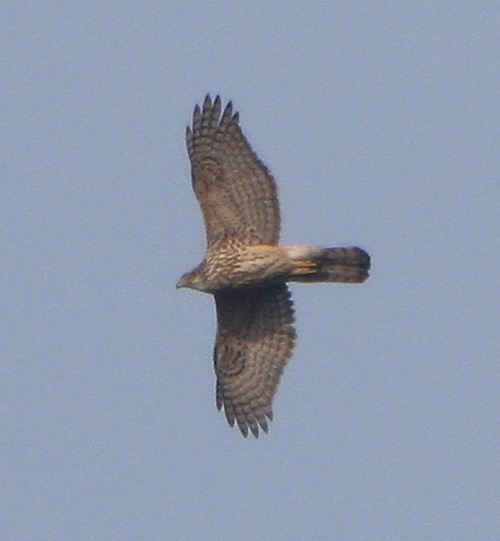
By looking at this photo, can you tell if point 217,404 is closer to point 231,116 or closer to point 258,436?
point 258,436

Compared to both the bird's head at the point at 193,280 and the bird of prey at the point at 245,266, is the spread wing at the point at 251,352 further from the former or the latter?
the bird's head at the point at 193,280

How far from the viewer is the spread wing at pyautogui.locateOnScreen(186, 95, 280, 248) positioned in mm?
16266

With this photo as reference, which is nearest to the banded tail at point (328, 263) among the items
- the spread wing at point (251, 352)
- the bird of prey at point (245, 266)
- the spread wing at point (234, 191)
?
the bird of prey at point (245, 266)

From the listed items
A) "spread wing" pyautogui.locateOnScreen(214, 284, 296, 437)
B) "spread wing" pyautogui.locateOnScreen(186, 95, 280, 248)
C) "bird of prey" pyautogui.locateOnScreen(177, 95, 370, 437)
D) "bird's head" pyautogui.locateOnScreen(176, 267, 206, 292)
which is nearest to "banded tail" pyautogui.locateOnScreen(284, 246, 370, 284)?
"bird of prey" pyautogui.locateOnScreen(177, 95, 370, 437)

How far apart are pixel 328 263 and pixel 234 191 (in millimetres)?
1272

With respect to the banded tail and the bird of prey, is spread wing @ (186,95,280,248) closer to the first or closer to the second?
the bird of prey

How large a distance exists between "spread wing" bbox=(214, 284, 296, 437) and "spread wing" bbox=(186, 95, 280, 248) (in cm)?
82

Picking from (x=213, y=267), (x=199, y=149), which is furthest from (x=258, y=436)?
(x=199, y=149)

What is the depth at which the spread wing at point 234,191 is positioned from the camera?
16.3m

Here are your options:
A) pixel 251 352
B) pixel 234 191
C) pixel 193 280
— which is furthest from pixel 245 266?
pixel 251 352

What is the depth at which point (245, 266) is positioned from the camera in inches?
632

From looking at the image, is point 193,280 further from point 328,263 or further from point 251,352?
point 328,263

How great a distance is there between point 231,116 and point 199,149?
1.63ft

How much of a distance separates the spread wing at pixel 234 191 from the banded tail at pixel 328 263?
1.20 ft
